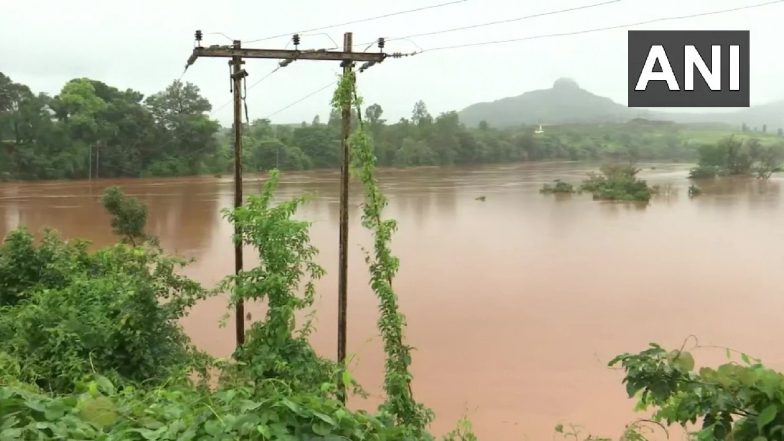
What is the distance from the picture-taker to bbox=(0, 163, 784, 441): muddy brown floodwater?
17.7ft

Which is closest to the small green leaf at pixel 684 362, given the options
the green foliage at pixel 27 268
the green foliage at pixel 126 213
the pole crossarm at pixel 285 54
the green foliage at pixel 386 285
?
the green foliage at pixel 386 285

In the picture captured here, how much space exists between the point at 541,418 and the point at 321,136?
1038 inches

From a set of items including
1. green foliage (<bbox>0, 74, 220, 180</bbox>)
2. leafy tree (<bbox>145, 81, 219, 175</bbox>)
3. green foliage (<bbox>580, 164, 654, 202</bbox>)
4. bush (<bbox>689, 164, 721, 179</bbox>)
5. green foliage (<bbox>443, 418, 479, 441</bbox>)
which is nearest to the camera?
green foliage (<bbox>443, 418, 479, 441</bbox>)

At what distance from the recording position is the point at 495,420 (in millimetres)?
4770

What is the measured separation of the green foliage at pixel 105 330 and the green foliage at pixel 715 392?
2.32m

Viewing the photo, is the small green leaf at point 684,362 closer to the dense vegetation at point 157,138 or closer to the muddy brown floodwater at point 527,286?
the muddy brown floodwater at point 527,286

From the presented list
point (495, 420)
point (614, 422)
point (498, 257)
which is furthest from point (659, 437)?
point (498, 257)

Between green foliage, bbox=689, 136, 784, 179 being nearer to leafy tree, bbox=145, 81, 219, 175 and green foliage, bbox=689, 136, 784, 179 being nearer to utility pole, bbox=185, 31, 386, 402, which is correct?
leafy tree, bbox=145, 81, 219, 175

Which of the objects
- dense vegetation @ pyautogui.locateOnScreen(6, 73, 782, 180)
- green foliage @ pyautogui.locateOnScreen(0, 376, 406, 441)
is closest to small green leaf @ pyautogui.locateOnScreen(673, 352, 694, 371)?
green foliage @ pyautogui.locateOnScreen(0, 376, 406, 441)

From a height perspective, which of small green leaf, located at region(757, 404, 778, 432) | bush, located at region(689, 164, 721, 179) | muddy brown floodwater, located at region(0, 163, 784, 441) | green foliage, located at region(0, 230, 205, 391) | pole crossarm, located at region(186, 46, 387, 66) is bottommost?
muddy brown floodwater, located at region(0, 163, 784, 441)

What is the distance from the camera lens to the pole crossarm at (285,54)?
4113 millimetres

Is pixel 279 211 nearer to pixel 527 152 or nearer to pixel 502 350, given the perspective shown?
pixel 502 350

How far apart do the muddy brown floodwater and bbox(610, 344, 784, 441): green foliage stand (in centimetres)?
285

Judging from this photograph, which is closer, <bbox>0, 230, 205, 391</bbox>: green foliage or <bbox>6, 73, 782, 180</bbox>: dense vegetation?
<bbox>0, 230, 205, 391</bbox>: green foliage
